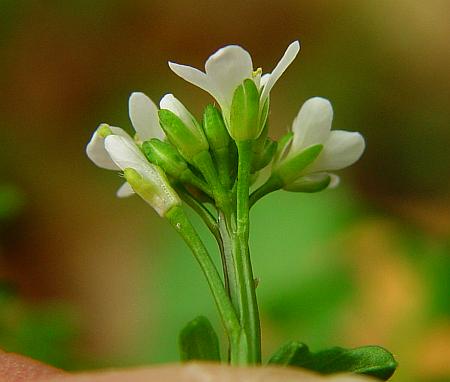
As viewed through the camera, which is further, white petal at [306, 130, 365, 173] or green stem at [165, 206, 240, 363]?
white petal at [306, 130, 365, 173]

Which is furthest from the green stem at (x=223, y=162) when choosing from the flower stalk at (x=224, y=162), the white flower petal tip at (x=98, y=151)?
the white flower petal tip at (x=98, y=151)

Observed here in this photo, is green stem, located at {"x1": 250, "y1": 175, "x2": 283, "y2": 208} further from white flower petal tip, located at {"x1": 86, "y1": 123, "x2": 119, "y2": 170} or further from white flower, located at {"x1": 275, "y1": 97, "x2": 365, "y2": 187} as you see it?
white flower petal tip, located at {"x1": 86, "y1": 123, "x2": 119, "y2": 170}

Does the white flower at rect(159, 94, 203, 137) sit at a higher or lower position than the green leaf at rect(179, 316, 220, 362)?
higher

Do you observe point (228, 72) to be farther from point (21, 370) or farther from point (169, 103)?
point (21, 370)

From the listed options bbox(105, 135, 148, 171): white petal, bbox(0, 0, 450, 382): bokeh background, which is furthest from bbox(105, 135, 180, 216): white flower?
bbox(0, 0, 450, 382): bokeh background

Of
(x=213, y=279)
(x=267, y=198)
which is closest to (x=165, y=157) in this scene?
(x=213, y=279)

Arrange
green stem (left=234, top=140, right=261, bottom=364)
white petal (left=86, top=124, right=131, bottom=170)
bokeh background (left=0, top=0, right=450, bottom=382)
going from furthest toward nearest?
bokeh background (left=0, top=0, right=450, bottom=382) → white petal (left=86, top=124, right=131, bottom=170) → green stem (left=234, top=140, right=261, bottom=364)

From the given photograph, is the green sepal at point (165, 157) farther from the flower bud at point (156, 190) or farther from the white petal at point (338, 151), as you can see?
the white petal at point (338, 151)

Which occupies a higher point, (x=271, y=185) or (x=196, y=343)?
(x=271, y=185)
